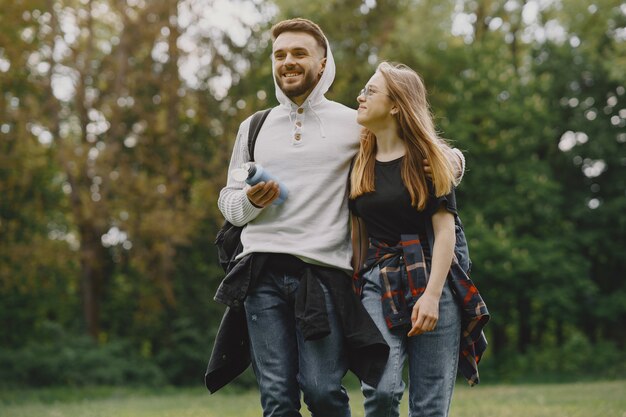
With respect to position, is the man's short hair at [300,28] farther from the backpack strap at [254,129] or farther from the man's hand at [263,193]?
the man's hand at [263,193]

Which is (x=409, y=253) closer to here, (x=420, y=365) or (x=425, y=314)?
(x=425, y=314)

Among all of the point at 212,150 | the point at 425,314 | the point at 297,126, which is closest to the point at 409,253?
the point at 425,314

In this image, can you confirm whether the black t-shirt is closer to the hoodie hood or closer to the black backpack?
the hoodie hood

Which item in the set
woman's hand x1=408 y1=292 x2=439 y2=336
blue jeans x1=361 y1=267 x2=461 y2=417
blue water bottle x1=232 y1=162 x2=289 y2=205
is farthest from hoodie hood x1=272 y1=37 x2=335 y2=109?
woman's hand x1=408 y1=292 x2=439 y2=336

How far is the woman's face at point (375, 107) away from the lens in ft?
13.5

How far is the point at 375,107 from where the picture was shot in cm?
411

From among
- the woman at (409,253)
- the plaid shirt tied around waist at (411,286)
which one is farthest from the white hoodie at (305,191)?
the plaid shirt tied around waist at (411,286)

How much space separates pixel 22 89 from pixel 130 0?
331 centimetres

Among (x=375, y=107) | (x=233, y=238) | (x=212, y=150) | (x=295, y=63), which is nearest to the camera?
(x=375, y=107)

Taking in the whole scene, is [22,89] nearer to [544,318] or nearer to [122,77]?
[122,77]

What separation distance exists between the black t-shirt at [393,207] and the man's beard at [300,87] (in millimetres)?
548

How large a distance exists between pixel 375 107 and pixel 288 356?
1300 millimetres

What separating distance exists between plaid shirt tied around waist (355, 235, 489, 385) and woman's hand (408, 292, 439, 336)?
0.08 meters

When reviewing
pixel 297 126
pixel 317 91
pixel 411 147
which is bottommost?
pixel 411 147
